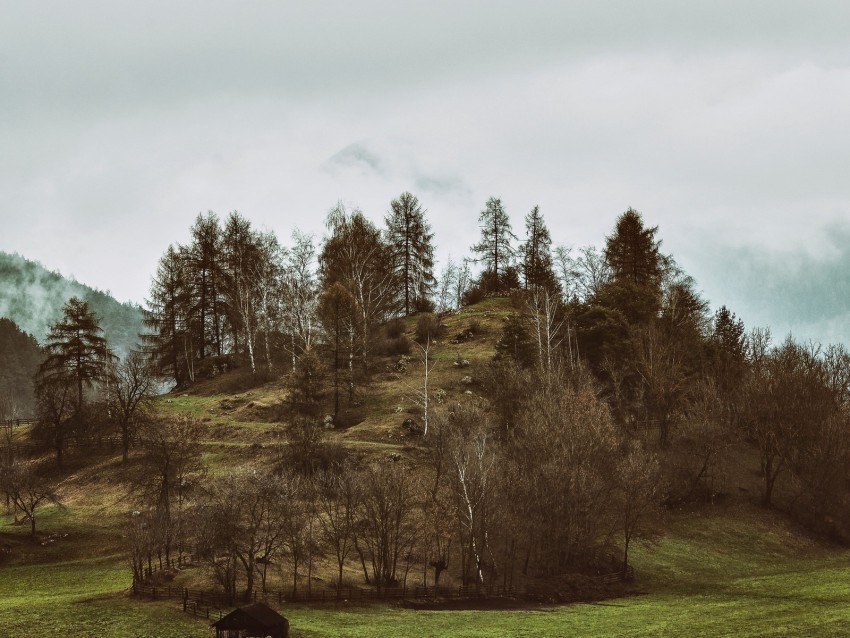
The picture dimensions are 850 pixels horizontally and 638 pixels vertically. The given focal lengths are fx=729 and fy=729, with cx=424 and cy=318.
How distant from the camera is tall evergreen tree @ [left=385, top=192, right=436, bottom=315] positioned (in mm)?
90688

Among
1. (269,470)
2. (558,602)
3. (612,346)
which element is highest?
(612,346)

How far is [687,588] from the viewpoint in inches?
1635

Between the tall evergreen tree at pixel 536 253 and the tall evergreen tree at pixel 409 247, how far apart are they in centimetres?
1269

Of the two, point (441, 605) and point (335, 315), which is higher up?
point (335, 315)

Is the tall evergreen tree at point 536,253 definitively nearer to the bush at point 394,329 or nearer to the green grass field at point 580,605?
the bush at point 394,329

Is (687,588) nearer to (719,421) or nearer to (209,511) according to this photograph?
(719,421)

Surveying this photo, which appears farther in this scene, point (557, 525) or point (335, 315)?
point (335, 315)

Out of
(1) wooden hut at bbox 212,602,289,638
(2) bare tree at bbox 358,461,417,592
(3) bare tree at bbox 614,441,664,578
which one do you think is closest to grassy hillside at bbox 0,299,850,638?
(1) wooden hut at bbox 212,602,289,638

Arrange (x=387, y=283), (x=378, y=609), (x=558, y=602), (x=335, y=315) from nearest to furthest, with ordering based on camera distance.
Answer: (x=378, y=609), (x=558, y=602), (x=335, y=315), (x=387, y=283)

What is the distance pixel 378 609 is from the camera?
120 feet

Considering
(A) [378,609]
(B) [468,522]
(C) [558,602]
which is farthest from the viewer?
(B) [468,522]

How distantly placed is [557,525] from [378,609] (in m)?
13.2

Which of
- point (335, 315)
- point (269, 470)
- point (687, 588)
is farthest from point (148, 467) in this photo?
point (687, 588)

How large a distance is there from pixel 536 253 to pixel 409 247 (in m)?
17.9
